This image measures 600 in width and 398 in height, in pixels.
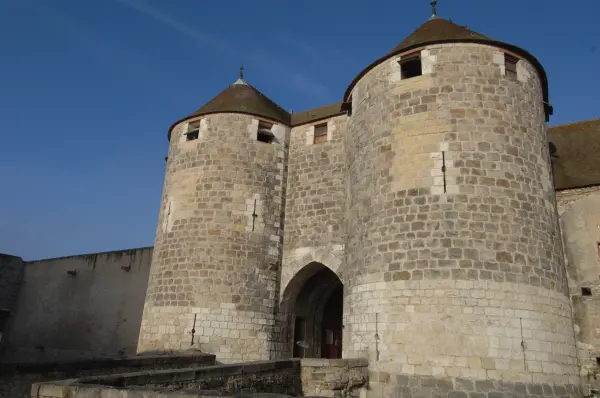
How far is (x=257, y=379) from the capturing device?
27.5ft

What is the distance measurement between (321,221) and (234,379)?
5575 millimetres

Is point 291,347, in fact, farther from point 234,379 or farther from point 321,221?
point 234,379

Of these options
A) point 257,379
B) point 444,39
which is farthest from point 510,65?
point 257,379

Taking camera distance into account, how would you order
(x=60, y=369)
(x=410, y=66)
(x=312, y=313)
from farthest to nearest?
(x=312, y=313) → (x=410, y=66) → (x=60, y=369)

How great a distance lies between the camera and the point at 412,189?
9266 millimetres

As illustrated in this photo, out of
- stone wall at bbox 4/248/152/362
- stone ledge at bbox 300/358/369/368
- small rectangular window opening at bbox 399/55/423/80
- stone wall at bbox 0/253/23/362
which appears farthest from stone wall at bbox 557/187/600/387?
stone wall at bbox 0/253/23/362

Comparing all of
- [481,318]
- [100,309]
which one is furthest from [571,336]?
[100,309]

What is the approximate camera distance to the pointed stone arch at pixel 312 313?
12906 millimetres

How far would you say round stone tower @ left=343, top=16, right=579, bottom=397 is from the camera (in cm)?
816

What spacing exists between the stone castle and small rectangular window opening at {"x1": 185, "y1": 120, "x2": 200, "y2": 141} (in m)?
0.06

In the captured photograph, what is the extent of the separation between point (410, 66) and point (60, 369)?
916 cm

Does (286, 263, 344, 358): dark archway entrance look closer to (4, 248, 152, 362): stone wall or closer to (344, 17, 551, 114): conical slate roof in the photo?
(344, 17, 551, 114): conical slate roof

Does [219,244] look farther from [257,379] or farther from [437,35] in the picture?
[437,35]

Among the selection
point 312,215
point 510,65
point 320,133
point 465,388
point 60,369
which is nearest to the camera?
point 465,388
